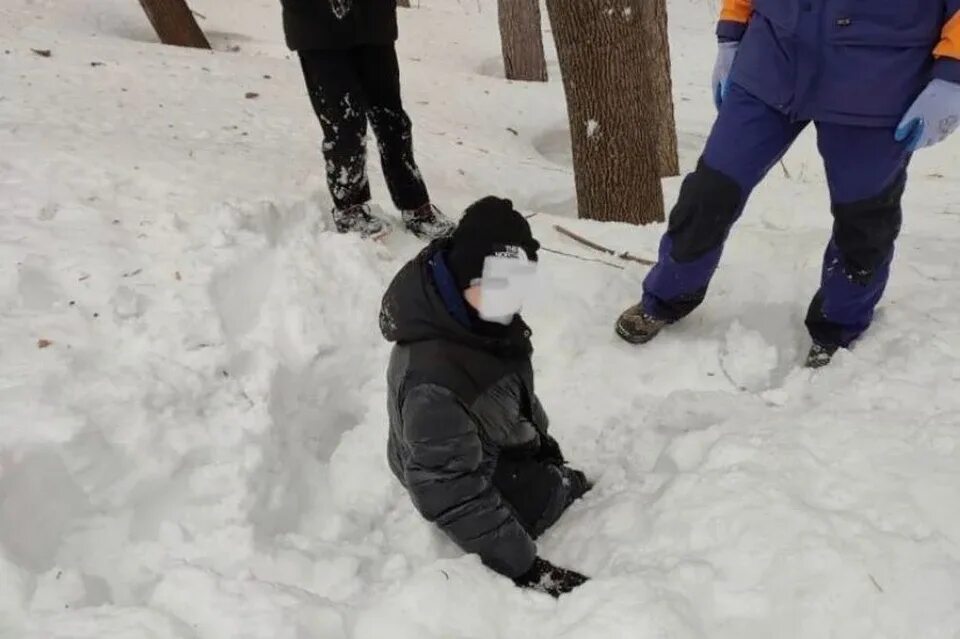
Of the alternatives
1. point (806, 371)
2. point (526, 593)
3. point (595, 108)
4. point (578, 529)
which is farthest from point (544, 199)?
point (526, 593)

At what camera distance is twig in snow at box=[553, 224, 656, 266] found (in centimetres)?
368

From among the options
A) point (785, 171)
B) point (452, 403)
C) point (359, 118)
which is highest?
point (359, 118)

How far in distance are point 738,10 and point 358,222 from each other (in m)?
1.81

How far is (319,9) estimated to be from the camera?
329 centimetres

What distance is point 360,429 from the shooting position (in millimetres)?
2994

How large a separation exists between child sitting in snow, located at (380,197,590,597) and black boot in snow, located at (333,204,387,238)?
159cm

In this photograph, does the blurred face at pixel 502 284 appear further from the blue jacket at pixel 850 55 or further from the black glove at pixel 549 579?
the blue jacket at pixel 850 55

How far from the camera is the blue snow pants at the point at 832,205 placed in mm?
2568

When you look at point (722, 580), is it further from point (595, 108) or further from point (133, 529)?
point (595, 108)

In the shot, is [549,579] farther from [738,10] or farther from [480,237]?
[738,10]

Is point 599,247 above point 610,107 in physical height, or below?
below

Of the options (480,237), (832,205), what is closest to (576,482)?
(480,237)

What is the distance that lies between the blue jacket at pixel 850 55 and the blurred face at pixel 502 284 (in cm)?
114

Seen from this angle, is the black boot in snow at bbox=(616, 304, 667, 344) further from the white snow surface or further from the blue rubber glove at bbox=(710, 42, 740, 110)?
the blue rubber glove at bbox=(710, 42, 740, 110)
